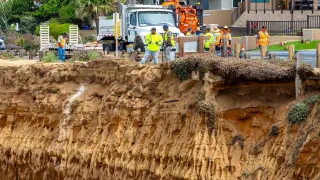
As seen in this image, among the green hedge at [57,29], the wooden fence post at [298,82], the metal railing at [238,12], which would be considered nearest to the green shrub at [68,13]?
the green hedge at [57,29]

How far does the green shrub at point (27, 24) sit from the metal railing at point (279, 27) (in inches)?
1137

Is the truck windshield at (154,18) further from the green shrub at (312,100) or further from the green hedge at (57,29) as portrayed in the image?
the green hedge at (57,29)

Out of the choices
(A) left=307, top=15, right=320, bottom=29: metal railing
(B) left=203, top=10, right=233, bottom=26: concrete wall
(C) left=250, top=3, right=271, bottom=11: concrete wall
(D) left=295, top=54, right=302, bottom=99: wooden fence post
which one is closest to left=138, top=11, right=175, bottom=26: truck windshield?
(A) left=307, top=15, right=320, bottom=29: metal railing

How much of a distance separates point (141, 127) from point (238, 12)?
33.4 metres

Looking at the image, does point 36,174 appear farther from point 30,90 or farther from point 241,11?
point 241,11

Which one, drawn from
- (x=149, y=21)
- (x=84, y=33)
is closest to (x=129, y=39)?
(x=149, y=21)

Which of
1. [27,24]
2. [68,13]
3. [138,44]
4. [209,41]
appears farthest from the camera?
[27,24]

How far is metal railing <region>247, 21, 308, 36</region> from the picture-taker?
164 feet

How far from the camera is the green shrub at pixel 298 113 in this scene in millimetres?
21453

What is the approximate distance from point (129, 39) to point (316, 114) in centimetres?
1902

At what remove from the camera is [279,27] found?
2029 inches

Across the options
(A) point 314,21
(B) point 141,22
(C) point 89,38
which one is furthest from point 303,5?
(B) point 141,22

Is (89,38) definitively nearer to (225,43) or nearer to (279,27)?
(279,27)

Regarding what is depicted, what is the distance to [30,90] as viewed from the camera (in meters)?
31.8
